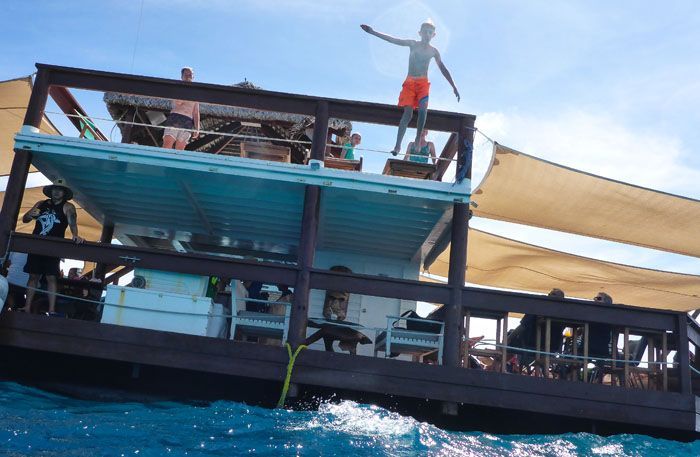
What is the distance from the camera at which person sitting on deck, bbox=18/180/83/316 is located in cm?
859

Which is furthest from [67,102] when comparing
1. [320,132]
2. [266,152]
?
[320,132]

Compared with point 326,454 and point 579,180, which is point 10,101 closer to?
point 326,454

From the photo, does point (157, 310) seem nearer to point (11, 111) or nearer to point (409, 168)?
point (409, 168)

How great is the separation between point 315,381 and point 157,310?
2.27 m

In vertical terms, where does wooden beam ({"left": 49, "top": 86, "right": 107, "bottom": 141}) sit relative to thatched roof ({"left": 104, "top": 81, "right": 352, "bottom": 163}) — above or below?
below

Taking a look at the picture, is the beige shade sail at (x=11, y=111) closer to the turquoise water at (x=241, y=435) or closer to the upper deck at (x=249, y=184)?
the upper deck at (x=249, y=184)

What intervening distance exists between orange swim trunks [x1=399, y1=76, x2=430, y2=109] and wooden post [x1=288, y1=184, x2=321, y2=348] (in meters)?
1.73

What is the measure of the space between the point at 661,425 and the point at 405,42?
5.84 meters

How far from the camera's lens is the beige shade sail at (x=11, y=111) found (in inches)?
427

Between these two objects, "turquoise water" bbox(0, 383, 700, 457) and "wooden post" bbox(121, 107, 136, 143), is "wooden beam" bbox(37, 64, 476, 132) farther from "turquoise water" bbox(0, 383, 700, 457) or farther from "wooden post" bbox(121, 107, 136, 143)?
"turquoise water" bbox(0, 383, 700, 457)

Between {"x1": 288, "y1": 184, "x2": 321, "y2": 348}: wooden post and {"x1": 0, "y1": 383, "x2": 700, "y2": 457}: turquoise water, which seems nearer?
{"x1": 0, "y1": 383, "x2": 700, "y2": 457}: turquoise water

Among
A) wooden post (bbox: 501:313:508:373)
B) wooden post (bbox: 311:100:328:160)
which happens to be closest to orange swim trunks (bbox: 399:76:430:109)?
wooden post (bbox: 311:100:328:160)

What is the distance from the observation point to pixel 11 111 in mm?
11828

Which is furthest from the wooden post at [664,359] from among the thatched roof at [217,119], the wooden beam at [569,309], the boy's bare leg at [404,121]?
the thatched roof at [217,119]
